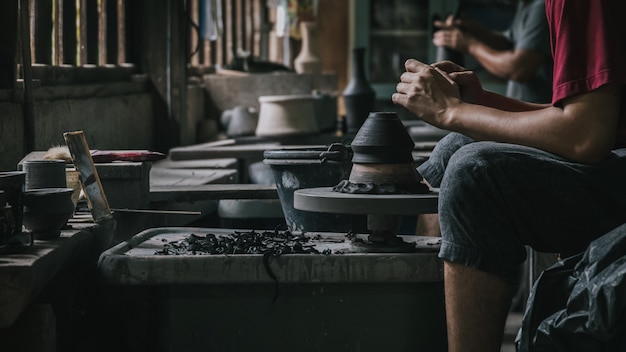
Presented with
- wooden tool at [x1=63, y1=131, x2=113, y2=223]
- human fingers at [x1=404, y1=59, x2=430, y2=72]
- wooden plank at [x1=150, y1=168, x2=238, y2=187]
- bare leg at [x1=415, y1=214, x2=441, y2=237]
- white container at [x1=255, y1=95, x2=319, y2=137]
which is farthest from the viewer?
white container at [x1=255, y1=95, x2=319, y2=137]

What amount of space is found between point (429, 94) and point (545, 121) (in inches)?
17.0

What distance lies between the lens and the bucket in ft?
12.8

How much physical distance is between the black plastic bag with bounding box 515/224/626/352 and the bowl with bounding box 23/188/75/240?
4.89 ft

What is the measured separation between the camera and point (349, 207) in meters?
3.26

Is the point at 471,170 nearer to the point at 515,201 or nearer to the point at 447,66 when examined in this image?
the point at 515,201

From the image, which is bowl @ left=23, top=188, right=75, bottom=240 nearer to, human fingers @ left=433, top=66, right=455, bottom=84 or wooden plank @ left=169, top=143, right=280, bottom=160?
human fingers @ left=433, top=66, right=455, bottom=84

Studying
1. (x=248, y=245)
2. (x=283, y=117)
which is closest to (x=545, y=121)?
(x=248, y=245)

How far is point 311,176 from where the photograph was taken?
12.9ft

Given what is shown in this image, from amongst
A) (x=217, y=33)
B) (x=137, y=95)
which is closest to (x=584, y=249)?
(x=137, y=95)

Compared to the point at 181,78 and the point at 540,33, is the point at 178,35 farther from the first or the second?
the point at 540,33

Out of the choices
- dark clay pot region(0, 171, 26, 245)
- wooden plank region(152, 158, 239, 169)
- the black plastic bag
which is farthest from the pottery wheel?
wooden plank region(152, 158, 239, 169)

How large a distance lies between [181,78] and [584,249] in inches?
183

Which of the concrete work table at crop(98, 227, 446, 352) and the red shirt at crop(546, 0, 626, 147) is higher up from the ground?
the red shirt at crop(546, 0, 626, 147)

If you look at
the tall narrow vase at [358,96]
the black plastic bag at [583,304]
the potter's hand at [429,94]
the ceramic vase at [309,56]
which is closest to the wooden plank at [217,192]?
the potter's hand at [429,94]
